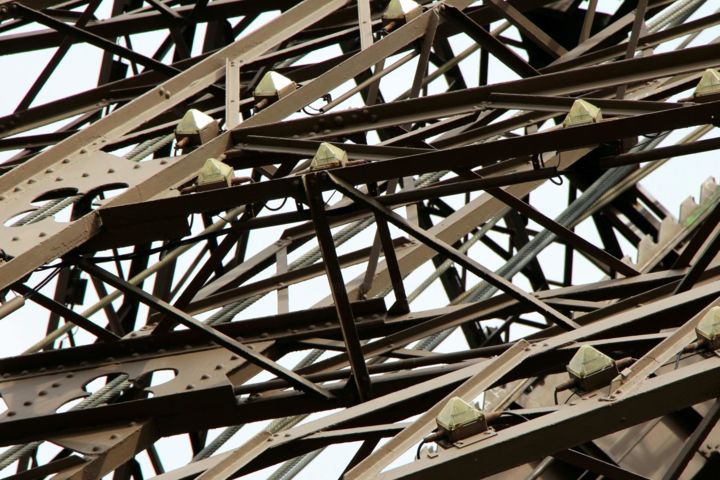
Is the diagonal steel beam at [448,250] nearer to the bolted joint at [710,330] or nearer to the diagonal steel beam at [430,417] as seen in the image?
the diagonal steel beam at [430,417]

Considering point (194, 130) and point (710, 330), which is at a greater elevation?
point (194, 130)

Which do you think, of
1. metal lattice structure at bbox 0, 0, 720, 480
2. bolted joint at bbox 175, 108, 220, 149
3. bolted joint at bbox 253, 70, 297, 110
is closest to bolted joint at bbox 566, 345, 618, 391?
metal lattice structure at bbox 0, 0, 720, 480

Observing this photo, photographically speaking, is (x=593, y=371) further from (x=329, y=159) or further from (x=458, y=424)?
(x=329, y=159)

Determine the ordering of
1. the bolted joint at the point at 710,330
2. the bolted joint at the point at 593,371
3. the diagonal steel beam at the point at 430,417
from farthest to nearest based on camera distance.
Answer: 1. the bolted joint at the point at 710,330
2. the bolted joint at the point at 593,371
3. the diagonal steel beam at the point at 430,417

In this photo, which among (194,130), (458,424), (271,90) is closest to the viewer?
(458,424)

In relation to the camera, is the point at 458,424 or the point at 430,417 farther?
the point at 430,417

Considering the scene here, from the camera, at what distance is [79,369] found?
10.4 m

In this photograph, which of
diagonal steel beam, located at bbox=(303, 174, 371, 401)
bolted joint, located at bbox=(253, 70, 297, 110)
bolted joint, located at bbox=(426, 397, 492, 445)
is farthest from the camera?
bolted joint, located at bbox=(253, 70, 297, 110)

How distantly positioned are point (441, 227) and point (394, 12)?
177cm

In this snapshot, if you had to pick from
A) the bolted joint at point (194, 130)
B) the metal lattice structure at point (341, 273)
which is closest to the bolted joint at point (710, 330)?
the metal lattice structure at point (341, 273)

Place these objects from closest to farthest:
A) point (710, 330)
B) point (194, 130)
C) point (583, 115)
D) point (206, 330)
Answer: point (710, 330)
point (583, 115)
point (206, 330)
point (194, 130)

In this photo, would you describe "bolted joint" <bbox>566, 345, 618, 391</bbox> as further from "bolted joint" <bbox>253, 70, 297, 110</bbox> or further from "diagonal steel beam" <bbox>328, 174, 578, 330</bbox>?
"bolted joint" <bbox>253, 70, 297, 110</bbox>

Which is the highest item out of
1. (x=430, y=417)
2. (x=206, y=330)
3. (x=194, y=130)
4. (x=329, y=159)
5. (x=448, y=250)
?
(x=194, y=130)

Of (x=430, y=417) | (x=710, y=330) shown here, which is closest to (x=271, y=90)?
(x=430, y=417)
